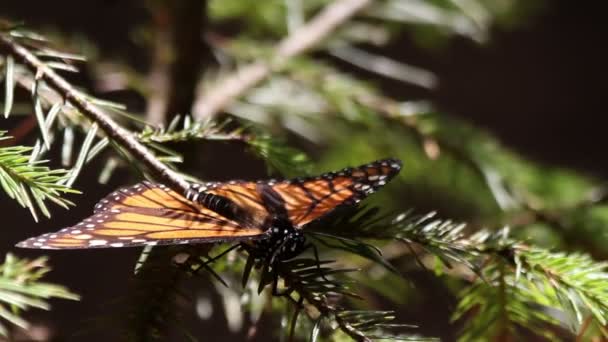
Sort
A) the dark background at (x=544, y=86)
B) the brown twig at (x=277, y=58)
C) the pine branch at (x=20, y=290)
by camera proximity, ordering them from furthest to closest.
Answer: the dark background at (x=544, y=86)
the brown twig at (x=277, y=58)
the pine branch at (x=20, y=290)

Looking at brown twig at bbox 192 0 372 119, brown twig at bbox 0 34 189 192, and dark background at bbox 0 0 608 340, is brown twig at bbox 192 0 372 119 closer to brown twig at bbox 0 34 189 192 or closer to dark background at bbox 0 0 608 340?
brown twig at bbox 0 34 189 192

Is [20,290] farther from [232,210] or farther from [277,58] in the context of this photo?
[277,58]

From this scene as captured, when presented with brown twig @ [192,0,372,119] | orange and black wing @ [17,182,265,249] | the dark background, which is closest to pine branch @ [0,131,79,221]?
orange and black wing @ [17,182,265,249]

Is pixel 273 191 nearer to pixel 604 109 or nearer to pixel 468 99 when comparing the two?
pixel 468 99

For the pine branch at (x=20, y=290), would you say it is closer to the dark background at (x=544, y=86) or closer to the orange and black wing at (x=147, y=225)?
the orange and black wing at (x=147, y=225)

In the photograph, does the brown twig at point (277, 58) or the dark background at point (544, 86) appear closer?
the brown twig at point (277, 58)

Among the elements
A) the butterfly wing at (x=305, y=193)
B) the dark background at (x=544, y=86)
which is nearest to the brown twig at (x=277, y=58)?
the butterfly wing at (x=305, y=193)

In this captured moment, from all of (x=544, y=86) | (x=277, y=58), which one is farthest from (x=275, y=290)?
(x=544, y=86)
